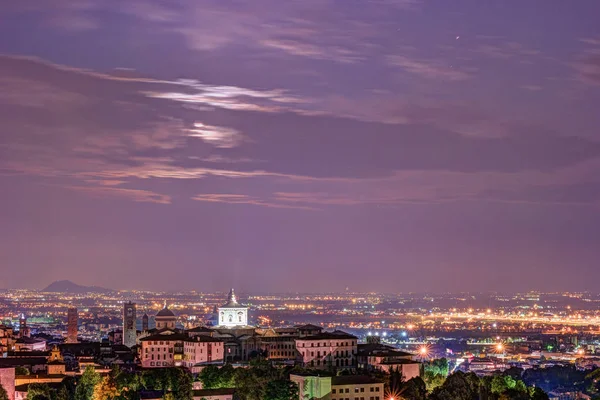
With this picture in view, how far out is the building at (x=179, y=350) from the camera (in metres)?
A: 62.8

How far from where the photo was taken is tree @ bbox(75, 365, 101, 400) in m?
51.3

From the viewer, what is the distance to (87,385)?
2044 inches

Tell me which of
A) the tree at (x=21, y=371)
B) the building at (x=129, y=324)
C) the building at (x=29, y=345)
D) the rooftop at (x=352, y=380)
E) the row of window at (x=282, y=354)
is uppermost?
the building at (x=129, y=324)

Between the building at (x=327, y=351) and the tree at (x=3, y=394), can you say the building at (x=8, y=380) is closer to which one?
the tree at (x=3, y=394)

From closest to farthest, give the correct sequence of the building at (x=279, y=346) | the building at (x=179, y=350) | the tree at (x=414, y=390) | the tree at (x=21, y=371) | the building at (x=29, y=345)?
the tree at (x=414, y=390) → the tree at (x=21, y=371) → the building at (x=179, y=350) → the building at (x=279, y=346) → the building at (x=29, y=345)

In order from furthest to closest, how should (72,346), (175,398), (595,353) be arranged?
1. (595,353)
2. (72,346)
3. (175,398)

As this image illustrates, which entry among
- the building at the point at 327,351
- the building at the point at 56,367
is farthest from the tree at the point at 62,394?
the building at the point at 327,351

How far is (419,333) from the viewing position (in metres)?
181

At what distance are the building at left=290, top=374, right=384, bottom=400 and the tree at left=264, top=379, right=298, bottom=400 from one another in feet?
2.87

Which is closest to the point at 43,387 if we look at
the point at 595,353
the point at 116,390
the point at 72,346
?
the point at 116,390

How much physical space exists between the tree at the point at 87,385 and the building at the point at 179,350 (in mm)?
9726

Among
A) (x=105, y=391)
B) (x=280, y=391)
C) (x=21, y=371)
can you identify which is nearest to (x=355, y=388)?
(x=280, y=391)

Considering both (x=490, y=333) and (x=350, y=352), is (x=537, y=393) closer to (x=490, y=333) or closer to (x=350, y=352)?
(x=350, y=352)

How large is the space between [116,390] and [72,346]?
2176 cm
